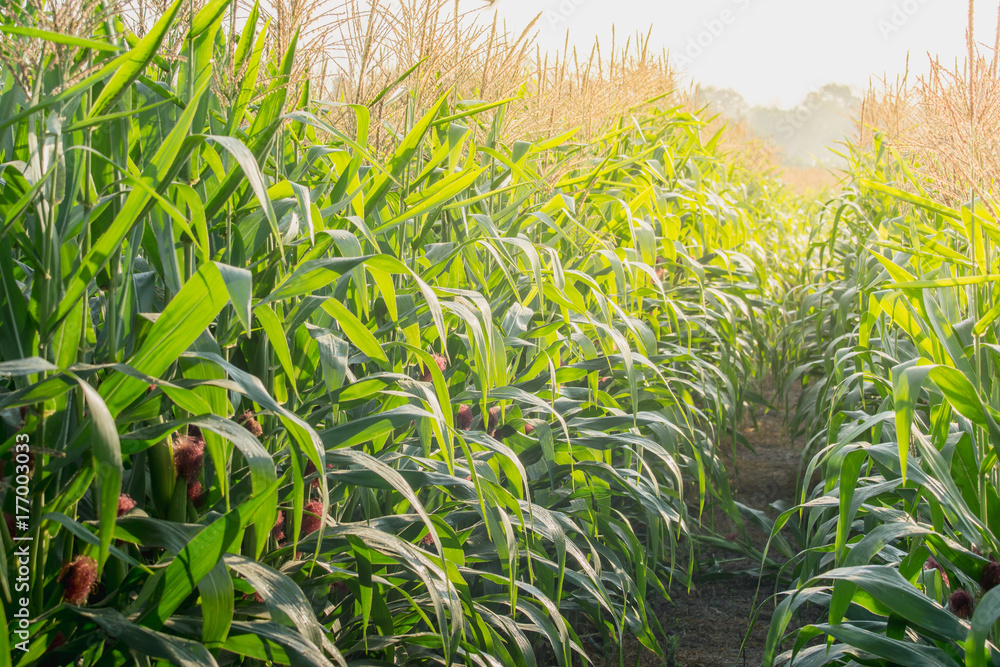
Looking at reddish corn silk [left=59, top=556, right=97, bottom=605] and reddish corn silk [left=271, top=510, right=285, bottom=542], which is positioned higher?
reddish corn silk [left=59, top=556, right=97, bottom=605]

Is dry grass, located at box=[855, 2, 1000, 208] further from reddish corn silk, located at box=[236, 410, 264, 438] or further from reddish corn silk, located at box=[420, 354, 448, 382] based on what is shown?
reddish corn silk, located at box=[236, 410, 264, 438]

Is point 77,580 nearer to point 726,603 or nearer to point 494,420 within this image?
point 494,420

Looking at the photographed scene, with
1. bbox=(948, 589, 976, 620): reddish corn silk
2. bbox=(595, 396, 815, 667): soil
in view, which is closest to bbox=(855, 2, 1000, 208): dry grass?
bbox=(948, 589, 976, 620): reddish corn silk

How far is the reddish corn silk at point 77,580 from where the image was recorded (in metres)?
0.81

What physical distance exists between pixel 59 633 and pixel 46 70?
74cm

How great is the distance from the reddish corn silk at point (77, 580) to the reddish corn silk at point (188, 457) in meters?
0.15

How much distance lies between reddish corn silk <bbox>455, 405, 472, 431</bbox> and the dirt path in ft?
2.58

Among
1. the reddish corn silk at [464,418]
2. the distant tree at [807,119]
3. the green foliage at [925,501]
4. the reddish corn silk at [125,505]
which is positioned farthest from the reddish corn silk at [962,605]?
the distant tree at [807,119]

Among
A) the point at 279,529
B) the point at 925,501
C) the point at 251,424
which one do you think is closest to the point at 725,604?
the point at 925,501

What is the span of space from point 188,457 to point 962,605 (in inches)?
46.5

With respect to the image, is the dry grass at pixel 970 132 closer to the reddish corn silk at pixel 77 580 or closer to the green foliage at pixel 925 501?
the green foliage at pixel 925 501

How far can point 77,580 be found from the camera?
81cm

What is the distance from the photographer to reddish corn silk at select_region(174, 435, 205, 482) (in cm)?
91

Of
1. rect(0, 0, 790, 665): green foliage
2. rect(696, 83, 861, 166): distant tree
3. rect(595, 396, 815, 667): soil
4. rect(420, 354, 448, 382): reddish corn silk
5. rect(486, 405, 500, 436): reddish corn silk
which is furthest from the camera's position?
rect(696, 83, 861, 166): distant tree
